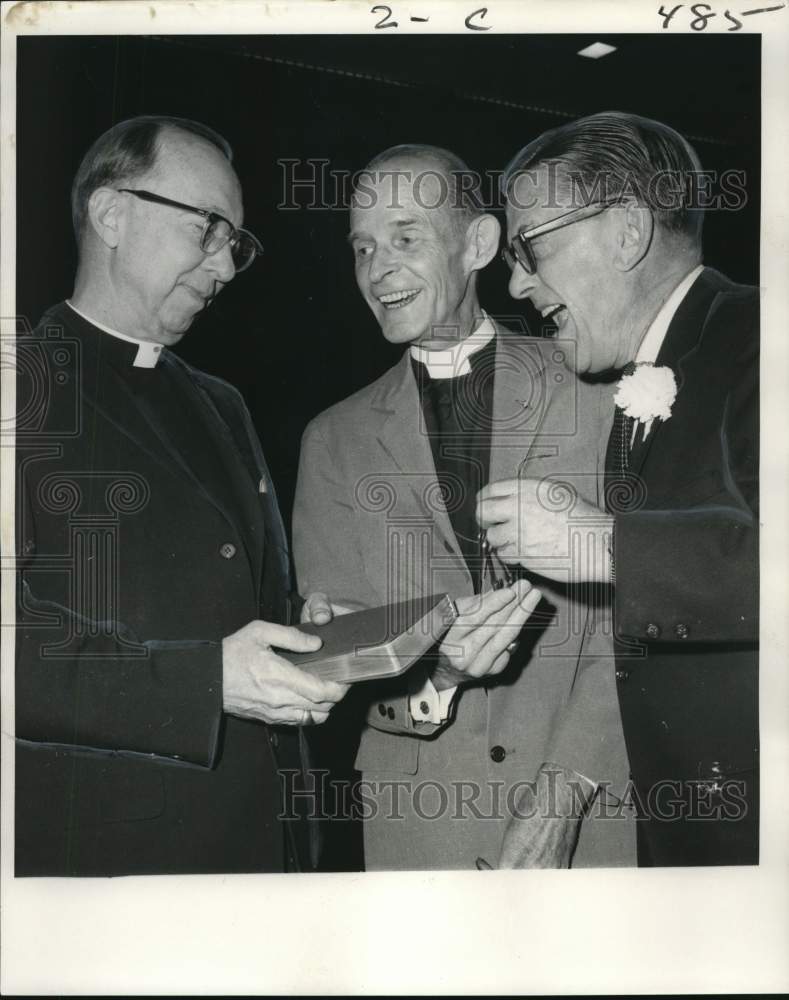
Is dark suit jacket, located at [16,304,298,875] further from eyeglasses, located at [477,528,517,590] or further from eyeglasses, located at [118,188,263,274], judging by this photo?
eyeglasses, located at [477,528,517,590]

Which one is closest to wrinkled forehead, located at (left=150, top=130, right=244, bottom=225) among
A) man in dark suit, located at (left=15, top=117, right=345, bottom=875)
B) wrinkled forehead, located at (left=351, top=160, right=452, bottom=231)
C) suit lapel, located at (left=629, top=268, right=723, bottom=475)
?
man in dark suit, located at (left=15, top=117, right=345, bottom=875)

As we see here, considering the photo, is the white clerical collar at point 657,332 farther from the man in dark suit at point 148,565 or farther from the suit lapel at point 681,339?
the man in dark suit at point 148,565

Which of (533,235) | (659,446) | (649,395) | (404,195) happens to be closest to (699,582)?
(659,446)

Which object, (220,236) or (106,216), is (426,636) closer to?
(220,236)

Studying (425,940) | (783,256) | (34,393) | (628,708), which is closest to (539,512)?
(628,708)

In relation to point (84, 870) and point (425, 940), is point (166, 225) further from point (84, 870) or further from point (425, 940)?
point (425, 940)

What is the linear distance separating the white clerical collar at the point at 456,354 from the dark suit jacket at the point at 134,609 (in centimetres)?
37

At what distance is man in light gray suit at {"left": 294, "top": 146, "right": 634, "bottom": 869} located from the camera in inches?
86.0

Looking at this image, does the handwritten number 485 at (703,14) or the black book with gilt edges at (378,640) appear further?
the handwritten number 485 at (703,14)

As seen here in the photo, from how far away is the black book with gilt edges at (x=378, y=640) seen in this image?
2164 millimetres

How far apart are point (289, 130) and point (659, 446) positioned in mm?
951

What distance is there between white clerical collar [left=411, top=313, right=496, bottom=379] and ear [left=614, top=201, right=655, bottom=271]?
0.94ft

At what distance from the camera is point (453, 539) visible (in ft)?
7.24

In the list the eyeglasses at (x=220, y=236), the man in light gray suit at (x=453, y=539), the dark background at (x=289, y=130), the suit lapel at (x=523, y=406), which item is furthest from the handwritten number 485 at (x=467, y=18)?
the suit lapel at (x=523, y=406)
